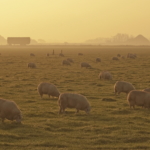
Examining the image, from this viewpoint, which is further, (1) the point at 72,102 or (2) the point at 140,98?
(2) the point at 140,98

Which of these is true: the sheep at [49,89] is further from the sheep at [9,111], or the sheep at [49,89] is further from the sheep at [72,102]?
the sheep at [9,111]

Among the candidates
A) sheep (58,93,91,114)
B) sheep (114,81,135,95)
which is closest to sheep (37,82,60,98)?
sheep (58,93,91,114)

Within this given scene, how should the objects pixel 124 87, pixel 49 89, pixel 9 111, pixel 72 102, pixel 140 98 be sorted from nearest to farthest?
pixel 9 111
pixel 72 102
pixel 140 98
pixel 49 89
pixel 124 87

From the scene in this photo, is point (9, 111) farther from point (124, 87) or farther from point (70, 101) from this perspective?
point (124, 87)

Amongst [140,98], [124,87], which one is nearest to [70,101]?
[140,98]

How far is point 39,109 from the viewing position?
15.7 meters

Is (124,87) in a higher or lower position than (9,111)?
higher

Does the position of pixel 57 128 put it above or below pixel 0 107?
below

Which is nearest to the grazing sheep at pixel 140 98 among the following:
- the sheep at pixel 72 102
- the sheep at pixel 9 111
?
the sheep at pixel 72 102

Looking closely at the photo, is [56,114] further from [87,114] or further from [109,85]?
[109,85]

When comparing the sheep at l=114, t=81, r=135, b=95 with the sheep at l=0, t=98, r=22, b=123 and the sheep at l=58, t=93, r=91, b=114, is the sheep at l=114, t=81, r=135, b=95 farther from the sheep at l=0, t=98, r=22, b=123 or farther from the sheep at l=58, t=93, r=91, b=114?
the sheep at l=0, t=98, r=22, b=123

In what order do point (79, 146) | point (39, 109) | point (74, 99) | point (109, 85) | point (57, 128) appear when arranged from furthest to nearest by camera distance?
point (109, 85)
point (39, 109)
point (74, 99)
point (57, 128)
point (79, 146)

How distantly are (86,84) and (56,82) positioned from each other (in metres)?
2.63

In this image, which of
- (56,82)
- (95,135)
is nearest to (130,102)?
(95,135)
